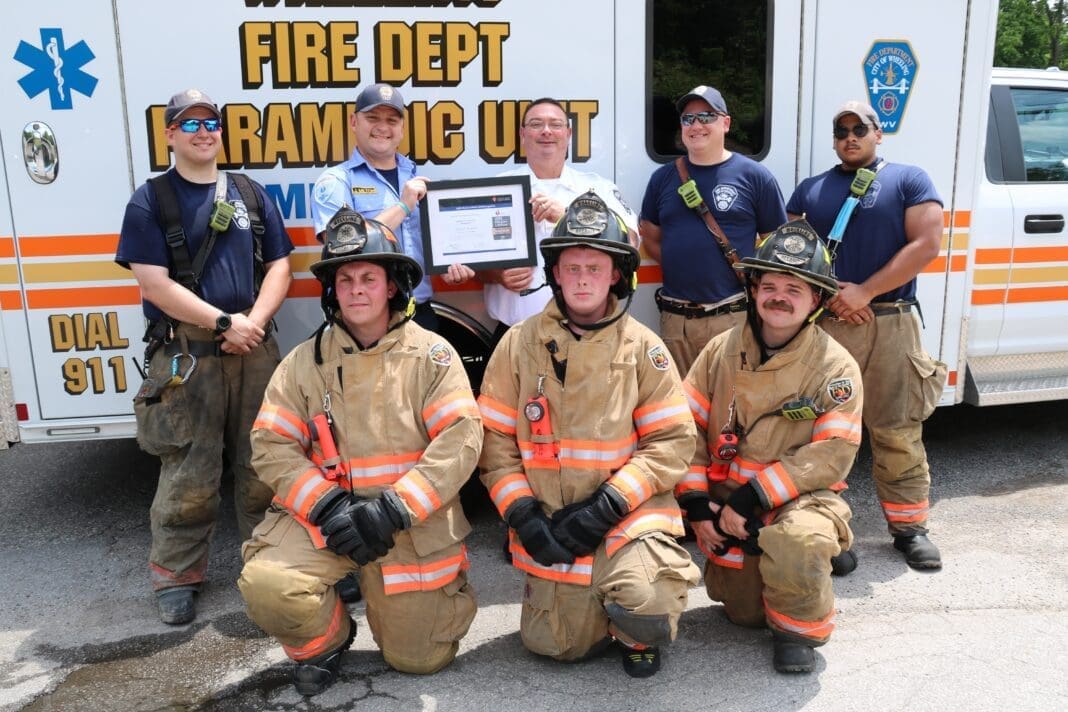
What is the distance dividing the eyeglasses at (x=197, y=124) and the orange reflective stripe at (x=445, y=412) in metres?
1.43

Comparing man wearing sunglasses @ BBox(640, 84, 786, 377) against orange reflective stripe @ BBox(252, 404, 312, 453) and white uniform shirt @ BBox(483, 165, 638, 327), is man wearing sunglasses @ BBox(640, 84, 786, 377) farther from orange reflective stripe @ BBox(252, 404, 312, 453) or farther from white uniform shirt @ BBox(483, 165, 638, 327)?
orange reflective stripe @ BBox(252, 404, 312, 453)

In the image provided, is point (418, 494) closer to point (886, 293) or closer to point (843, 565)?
point (843, 565)

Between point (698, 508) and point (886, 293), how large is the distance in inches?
57.5

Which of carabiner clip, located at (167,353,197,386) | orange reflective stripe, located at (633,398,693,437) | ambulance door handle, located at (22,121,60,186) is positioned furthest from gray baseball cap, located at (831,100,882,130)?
ambulance door handle, located at (22,121,60,186)

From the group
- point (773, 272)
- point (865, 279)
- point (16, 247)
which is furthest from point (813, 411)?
point (16, 247)

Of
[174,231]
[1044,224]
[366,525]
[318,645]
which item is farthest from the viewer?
[1044,224]

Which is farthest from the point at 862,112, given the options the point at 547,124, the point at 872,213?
the point at 547,124

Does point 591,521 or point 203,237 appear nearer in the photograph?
point 591,521

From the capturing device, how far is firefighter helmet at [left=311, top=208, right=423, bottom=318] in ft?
9.53

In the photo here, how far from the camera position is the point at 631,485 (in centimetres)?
287

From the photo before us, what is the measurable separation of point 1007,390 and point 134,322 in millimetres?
4324

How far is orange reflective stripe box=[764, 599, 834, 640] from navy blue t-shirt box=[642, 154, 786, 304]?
1.45 meters

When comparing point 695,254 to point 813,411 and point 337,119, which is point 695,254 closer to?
point 813,411

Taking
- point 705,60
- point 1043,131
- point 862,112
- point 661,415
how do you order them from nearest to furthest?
point 661,415, point 862,112, point 705,60, point 1043,131
